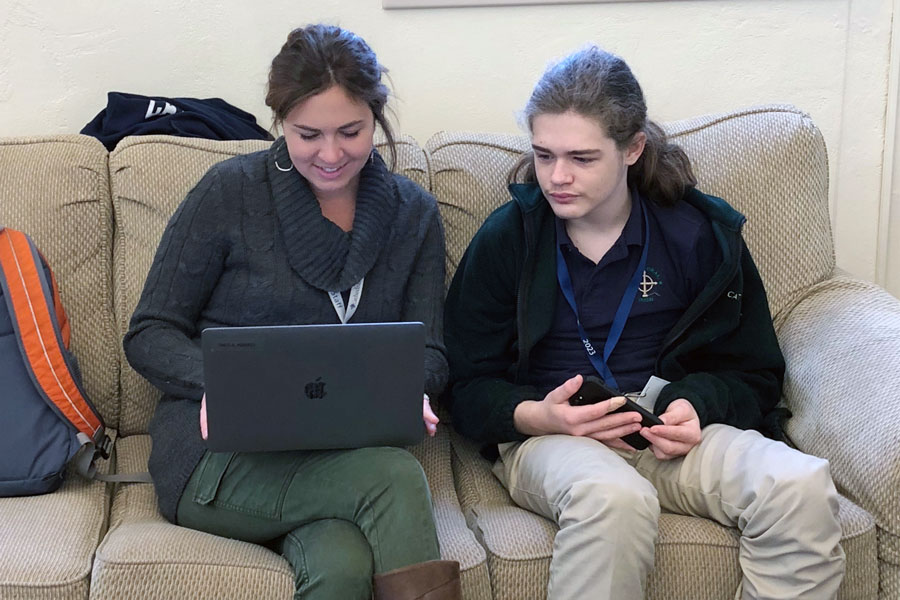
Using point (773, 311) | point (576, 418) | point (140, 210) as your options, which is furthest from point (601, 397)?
point (140, 210)

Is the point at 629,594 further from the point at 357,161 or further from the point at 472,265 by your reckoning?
the point at 357,161

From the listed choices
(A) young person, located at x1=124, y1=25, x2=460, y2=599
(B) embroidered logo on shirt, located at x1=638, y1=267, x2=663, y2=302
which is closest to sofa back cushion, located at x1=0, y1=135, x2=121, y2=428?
(A) young person, located at x1=124, y1=25, x2=460, y2=599

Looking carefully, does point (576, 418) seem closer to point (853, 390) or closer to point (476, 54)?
point (853, 390)

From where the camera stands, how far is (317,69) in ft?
5.40

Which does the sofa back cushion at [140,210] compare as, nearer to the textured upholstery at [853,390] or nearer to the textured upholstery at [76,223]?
the textured upholstery at [76,223]

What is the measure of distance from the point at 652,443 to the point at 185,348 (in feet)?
2.50

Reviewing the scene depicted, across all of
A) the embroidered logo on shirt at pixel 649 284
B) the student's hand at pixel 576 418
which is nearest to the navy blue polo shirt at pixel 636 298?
the embroidered logo on shirt at pixel 649 284

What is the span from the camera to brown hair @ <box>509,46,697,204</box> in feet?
5.64

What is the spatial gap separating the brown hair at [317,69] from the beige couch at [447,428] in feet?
1.33

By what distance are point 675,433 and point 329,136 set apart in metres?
0.72

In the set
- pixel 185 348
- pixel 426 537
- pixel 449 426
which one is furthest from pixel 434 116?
pixel 426 537

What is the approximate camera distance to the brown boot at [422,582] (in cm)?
141

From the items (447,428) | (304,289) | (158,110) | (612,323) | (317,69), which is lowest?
(447,428)

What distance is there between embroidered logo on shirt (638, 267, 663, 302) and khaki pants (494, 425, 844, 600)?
0.31 meters
